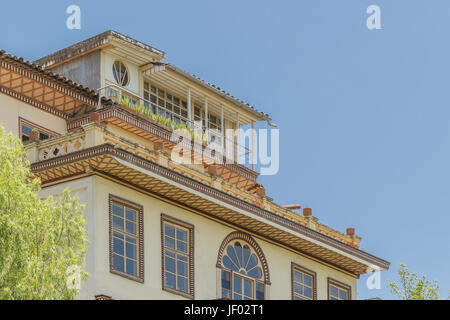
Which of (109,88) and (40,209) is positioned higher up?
(109,88)

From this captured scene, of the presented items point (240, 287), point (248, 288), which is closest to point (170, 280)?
point (240, 287)

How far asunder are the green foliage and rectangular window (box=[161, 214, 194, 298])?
549 cm

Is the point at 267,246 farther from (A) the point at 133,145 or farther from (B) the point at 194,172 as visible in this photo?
(A) the point at 133,145

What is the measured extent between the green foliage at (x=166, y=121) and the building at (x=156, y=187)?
60 millimetres

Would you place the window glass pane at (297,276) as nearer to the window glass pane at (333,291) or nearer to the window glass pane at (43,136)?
the window glass pane at (333,291)

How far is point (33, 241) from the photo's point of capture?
24078mm

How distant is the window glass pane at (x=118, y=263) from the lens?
31000mm

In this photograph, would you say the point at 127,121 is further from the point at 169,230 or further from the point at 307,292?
the point at 307,292

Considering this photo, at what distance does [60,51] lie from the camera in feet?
132

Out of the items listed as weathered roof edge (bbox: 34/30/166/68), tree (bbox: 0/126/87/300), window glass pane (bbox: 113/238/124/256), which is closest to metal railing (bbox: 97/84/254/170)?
weathered roof edge (bbox: 34/30/166/68)

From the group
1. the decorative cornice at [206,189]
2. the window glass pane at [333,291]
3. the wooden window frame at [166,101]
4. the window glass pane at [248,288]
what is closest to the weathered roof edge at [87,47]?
the wooden window frame at [166,101]

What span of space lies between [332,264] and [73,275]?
1860cm
